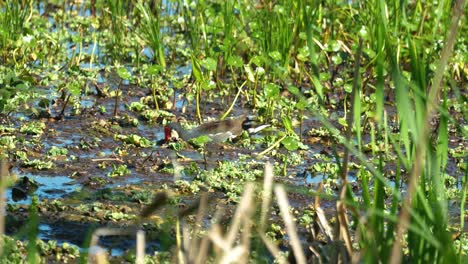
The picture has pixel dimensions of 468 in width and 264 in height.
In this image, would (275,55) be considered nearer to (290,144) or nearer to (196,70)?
(196,70)

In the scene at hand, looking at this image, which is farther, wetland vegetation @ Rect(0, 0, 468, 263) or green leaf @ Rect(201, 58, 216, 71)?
green leaf @ Rect(201, 58, 216, 71)

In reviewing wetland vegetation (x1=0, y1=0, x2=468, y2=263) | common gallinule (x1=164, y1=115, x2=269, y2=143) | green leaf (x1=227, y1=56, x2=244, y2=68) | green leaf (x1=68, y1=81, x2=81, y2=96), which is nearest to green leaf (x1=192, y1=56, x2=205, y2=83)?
wetland vegetation (x1=0, y1=0, x2=468, y2=263)

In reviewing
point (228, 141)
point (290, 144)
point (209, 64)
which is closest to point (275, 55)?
point (209, 64)

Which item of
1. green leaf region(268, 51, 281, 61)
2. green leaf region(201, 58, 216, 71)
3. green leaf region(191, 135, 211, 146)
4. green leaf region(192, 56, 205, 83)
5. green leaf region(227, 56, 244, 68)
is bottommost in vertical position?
green leaf region(191, 135, 211, 146)

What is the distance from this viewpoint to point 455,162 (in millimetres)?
6074

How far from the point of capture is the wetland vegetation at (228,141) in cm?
349

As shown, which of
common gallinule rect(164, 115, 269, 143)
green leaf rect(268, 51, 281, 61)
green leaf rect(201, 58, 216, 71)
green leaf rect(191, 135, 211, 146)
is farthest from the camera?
green leaf rect(268, 51, 281, 61)

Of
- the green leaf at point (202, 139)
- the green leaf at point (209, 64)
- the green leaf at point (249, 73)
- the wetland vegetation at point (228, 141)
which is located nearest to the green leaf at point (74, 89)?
the wetland vegetation at point (228, 141)

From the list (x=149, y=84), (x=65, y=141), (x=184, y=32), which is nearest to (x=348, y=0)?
(x=184, y=32)

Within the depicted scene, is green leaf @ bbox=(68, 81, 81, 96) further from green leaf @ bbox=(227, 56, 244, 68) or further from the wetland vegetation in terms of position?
green leaf @ bbox=(227, 56, 244, 68)

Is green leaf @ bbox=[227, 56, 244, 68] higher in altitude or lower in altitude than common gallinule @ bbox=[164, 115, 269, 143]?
higher

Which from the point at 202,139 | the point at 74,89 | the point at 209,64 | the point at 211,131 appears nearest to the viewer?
the point at 202,139

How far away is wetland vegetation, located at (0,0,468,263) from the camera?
349 cm

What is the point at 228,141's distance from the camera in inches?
246
